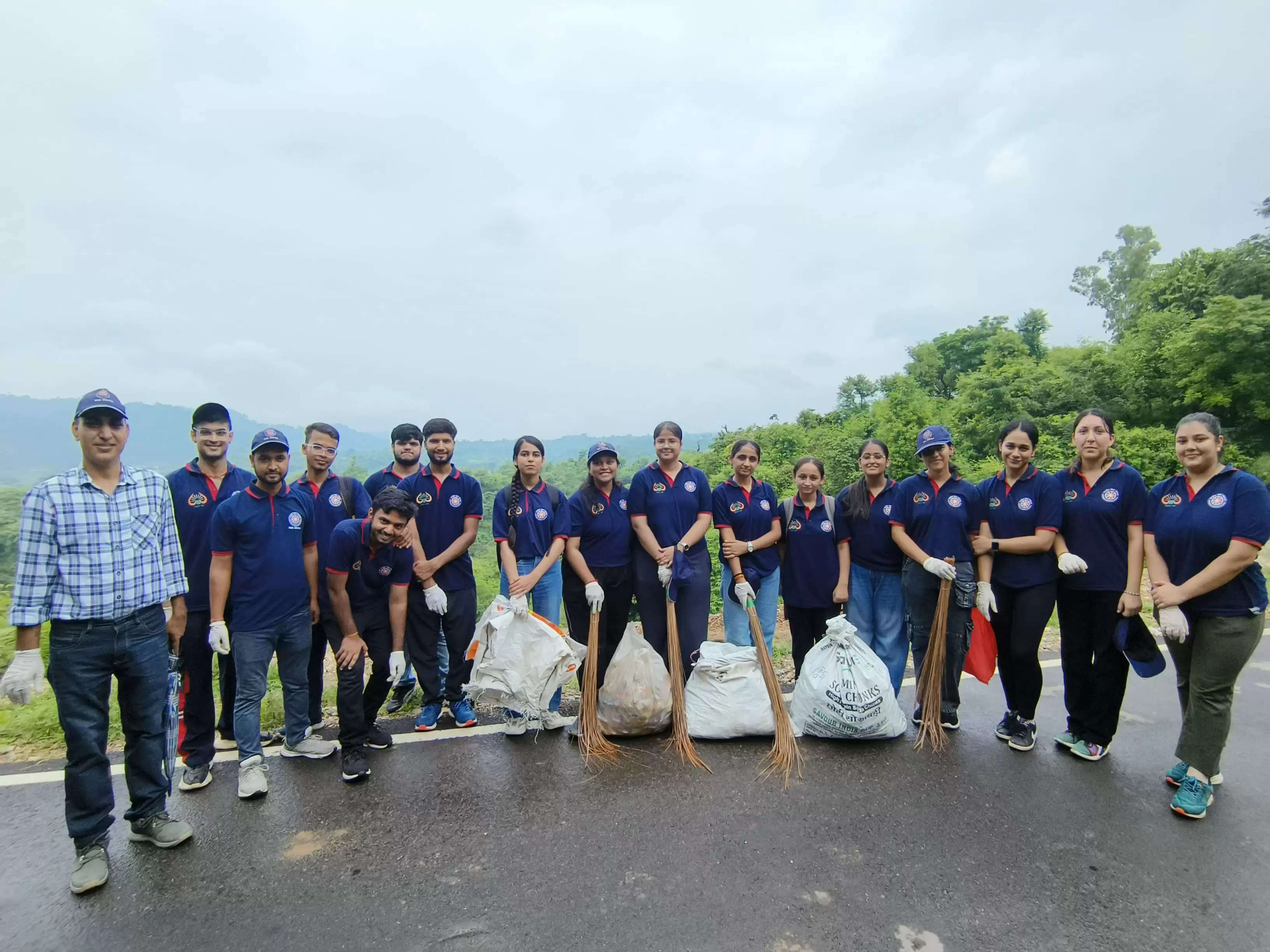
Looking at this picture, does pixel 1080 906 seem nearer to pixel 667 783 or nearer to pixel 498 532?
pixel 667 783

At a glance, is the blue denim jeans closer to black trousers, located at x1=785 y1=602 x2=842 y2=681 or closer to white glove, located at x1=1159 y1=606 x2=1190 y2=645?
black trousers, located at x1=785 y1=602 x2=842 y2=681

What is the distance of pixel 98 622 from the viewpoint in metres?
2.57

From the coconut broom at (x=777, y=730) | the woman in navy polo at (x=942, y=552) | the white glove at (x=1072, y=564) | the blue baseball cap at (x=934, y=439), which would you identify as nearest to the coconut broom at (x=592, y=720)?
the coconut broom at (x=777, y=730)

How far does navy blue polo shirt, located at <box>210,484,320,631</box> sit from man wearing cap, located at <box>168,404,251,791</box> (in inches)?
7.8

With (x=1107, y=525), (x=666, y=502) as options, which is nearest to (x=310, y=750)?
(x=666, y=502)

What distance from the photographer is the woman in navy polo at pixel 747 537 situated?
4.06m

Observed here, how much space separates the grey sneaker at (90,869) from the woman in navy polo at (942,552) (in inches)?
153

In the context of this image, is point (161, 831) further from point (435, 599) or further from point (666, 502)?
point (666, 502)

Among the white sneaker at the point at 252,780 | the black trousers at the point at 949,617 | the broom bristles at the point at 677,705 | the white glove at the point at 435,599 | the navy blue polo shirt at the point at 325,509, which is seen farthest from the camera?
the white glove at the point at 435,599

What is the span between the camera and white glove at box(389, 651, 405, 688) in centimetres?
345

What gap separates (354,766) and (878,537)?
3153mm

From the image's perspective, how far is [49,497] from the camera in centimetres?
251

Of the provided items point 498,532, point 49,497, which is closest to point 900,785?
point 498,532

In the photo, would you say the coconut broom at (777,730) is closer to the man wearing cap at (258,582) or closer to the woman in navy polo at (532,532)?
the woman in navy polo at (532,532)
